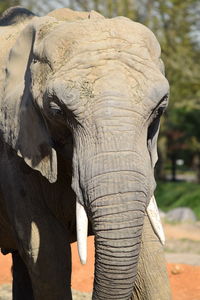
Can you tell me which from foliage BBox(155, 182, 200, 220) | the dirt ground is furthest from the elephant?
foliage BBox(155, 182, 200, 220)

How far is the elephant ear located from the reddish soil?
11.0 feet

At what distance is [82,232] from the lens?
3111 millimetres

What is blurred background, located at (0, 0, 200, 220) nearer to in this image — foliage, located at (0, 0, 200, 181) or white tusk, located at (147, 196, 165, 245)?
foliage, located at (0, 0, 200, 181)

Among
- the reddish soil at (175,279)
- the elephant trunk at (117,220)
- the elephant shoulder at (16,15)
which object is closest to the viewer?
the elephant trunk at (117,220)

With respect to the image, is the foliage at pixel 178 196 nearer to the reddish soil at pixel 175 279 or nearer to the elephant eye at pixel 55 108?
the reddish soil at pixel 175 279

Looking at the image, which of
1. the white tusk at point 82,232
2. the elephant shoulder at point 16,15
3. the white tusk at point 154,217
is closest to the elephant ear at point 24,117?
the white tusk at point 82,232

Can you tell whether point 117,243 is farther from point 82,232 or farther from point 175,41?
point 175,41

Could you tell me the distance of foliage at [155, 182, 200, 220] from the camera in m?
16.8

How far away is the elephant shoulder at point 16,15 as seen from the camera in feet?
14.9

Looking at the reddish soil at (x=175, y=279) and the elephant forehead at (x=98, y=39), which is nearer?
the elephant forehead at (x=98, y=39)

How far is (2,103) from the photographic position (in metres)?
3.86

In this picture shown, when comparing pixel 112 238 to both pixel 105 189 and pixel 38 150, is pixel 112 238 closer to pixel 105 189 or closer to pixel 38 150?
pixel 105 189

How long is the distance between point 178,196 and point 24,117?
15.0 meters

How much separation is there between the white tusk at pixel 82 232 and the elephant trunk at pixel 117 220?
0.05 metres
